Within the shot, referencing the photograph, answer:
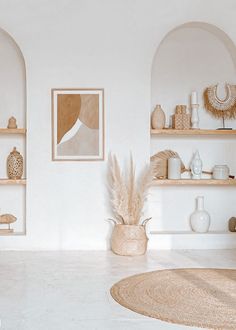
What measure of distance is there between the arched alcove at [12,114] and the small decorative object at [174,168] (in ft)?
5.14

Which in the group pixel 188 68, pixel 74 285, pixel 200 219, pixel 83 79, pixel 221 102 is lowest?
pixel 74 285

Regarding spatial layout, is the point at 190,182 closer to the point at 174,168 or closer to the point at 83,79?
the point at 174,168

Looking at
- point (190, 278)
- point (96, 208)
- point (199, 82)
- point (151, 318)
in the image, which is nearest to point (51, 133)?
point (96, 208)

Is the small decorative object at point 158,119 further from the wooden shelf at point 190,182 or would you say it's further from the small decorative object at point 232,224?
the small decorative object at point 232,224

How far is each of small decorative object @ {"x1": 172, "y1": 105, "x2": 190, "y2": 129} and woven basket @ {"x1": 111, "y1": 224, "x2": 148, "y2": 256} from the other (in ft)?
3.84

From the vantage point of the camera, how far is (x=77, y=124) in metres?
5.23

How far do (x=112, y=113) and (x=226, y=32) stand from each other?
4.79 feet

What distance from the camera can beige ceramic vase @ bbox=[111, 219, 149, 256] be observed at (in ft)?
16.1

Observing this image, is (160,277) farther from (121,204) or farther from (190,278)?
(121,204)

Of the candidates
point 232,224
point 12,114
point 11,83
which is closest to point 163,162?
point 232,224

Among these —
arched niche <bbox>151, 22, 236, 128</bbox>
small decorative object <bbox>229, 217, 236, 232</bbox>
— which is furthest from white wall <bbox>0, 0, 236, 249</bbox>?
small decorative object <bbox>229, 217, 236, 232</bbox>

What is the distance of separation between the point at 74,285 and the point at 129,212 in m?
1.48

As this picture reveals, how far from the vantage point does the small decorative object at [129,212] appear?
4.93m

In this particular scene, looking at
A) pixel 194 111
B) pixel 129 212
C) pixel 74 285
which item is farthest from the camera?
pixel 194 111
